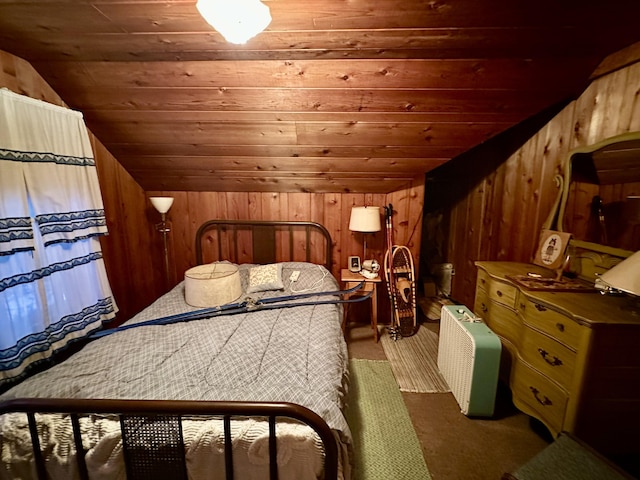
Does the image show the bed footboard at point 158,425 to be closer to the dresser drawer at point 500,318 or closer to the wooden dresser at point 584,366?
the wooden dresser at point 584,366

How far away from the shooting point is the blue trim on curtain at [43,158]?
1.60 meters

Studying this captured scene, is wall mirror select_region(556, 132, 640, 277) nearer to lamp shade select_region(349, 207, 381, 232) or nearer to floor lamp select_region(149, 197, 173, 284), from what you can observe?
lamp shade select_region(349, 207, 381, 232)

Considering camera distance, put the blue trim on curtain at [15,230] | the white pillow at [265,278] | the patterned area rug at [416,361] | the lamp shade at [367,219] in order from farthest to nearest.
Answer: the lamp shade at [367,219] → the white pillow at [265,278] → the patterned area rug at [416,361] → the blue trim on curtain at [15,230]

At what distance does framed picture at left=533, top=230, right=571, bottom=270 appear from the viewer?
187 cm

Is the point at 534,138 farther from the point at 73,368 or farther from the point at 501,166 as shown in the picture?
the point at 73,368

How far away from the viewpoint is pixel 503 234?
2762mm

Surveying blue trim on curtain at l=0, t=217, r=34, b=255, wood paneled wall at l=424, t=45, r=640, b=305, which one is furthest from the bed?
wood paneled wall at l=424, t=45, r=640, b=305

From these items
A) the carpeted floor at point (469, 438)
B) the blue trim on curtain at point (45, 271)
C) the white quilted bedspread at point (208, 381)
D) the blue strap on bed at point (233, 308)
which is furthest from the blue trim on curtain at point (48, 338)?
the carpeted floor at point (469, 438)

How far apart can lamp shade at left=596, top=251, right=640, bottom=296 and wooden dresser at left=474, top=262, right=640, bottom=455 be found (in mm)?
205

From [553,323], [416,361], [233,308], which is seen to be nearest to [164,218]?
[233,308]

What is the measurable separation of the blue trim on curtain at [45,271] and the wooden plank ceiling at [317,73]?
3.37ft

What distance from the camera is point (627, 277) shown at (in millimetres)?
1208

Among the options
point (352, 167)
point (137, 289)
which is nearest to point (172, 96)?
point (352, 167)

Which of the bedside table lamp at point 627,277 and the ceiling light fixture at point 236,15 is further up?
the ceiling light fixture at point 236,15
